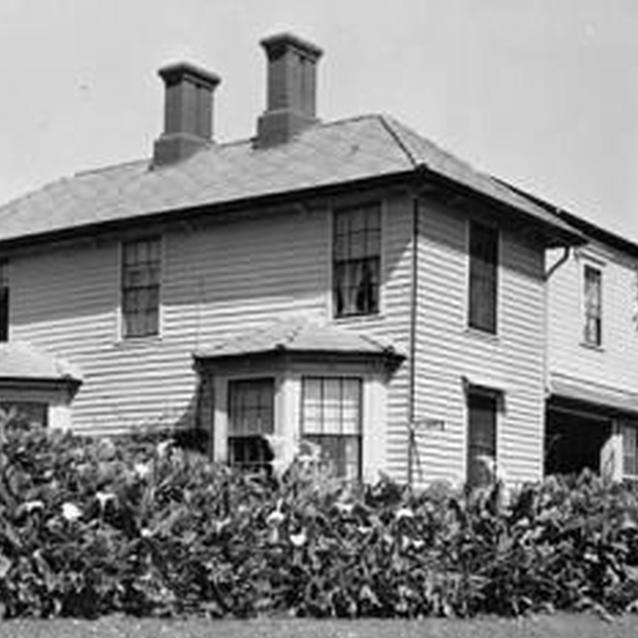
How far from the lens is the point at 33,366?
2745 cm

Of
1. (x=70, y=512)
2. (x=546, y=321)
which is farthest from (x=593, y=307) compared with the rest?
(x=70, y=512)

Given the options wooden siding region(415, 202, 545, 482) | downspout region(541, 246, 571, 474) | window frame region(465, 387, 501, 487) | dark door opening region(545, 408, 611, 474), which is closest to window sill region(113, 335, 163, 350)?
wooden siding region(415, 202, 545, 482)

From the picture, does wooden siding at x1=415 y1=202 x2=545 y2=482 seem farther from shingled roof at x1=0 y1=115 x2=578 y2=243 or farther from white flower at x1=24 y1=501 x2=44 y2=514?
white flower at x1=24 y1=501 x2=44 y2=514

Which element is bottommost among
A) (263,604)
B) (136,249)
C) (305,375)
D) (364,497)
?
(263,604)

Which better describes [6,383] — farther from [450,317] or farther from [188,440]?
[450,317]

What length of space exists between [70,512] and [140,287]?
46.2 ft

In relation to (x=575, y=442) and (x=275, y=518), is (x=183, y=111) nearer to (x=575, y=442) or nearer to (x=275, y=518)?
(x=575, y=442)

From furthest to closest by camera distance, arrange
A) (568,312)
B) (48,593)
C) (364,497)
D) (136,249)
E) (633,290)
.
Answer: (633,290) < (568,312) < (136,249) < (364,497) < (48,593)

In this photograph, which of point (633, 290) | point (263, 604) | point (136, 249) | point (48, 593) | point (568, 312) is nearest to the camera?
point (48, 593)

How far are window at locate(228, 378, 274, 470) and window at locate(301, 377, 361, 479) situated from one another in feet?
2.03

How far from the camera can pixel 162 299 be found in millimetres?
27016

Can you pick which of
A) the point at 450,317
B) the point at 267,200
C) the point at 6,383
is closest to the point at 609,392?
the point at 450,317

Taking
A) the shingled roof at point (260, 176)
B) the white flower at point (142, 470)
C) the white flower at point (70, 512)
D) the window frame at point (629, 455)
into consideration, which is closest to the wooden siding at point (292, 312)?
the shingled roof at point (260, 176)

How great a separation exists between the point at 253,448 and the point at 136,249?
524 cm
